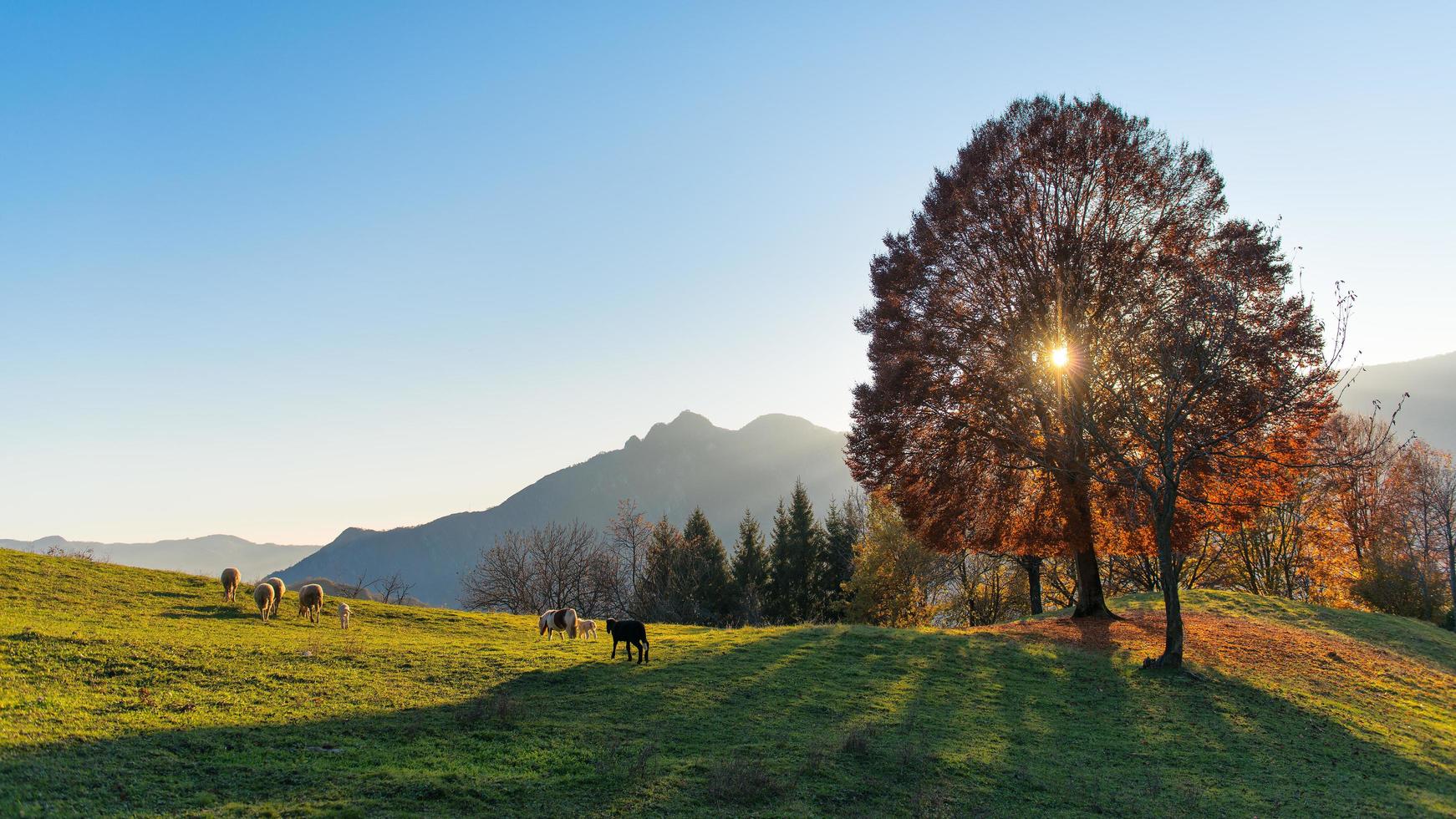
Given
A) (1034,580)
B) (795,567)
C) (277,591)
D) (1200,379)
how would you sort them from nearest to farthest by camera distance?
(1200,379) < (277,591) < (1034,580) < (795,567)

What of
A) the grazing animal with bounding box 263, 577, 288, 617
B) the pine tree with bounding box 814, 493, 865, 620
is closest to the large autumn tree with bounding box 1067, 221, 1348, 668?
the grazing animal with bounding box 263, 577, 288, 617

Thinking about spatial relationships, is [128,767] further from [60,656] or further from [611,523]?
[611,523]

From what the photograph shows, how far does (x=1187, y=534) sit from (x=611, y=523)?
5614 cm

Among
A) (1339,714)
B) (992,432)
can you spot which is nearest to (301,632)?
(992,432)

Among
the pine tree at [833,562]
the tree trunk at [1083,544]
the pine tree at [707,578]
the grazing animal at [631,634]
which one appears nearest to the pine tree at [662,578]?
the pine tree at [707,578]

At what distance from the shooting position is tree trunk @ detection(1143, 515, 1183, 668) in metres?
21.0

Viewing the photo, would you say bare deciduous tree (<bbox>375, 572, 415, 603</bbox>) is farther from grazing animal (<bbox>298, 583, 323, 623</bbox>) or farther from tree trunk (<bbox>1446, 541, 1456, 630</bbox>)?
tree trunk (<bbox>1446, 541, 1456, 630</bbox>)

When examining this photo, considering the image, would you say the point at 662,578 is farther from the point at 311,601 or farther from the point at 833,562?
the point at 311,601

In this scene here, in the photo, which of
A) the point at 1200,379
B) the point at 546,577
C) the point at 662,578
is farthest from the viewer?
the point at 662,578

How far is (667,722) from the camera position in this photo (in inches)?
531

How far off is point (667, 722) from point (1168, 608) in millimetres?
16946

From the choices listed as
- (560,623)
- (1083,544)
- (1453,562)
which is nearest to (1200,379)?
(1083,544)

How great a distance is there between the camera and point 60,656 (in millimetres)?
13766

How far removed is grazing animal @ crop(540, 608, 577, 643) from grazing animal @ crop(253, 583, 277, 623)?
8.66m
